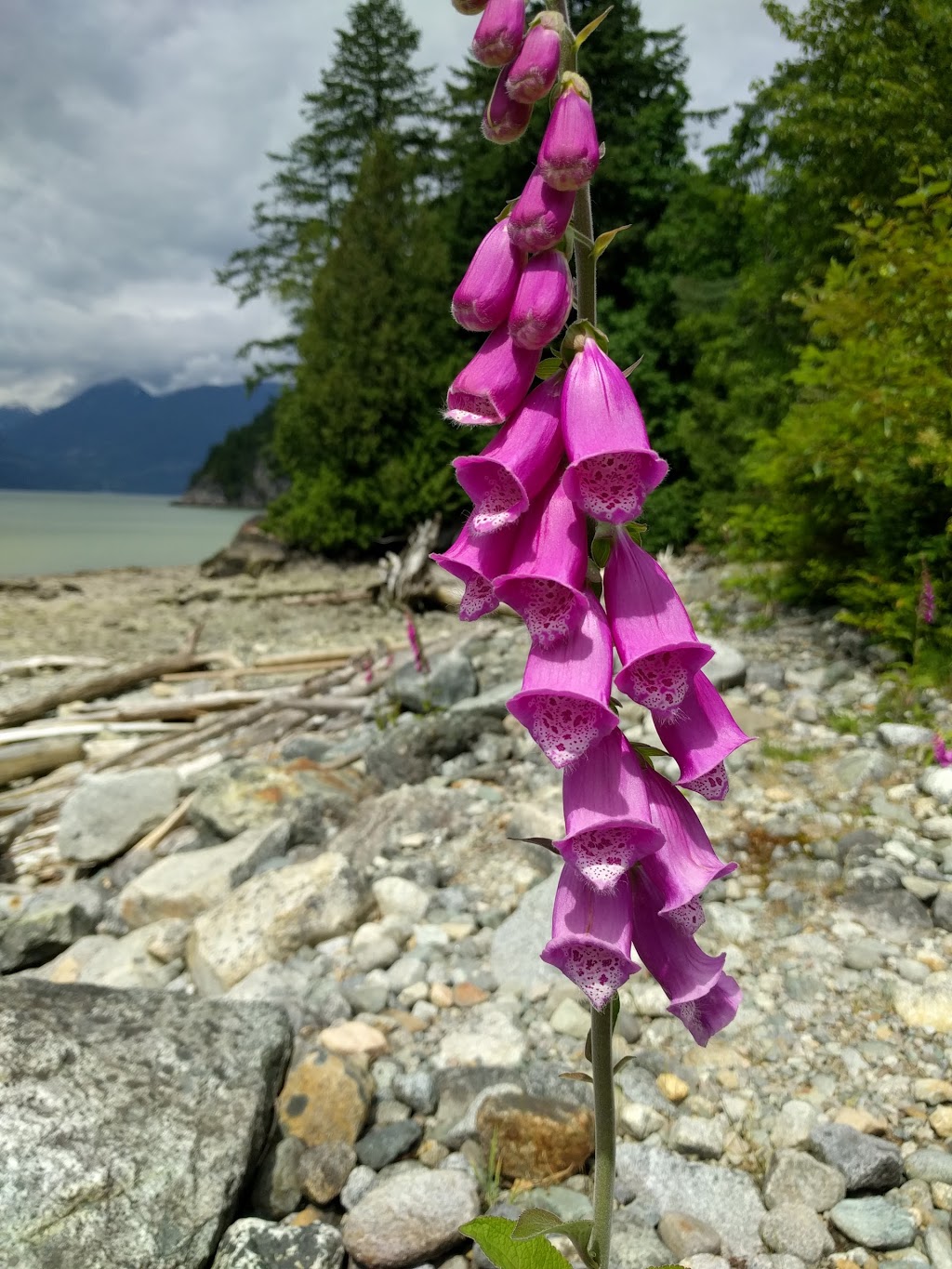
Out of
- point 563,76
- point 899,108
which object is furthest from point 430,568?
point 563,76

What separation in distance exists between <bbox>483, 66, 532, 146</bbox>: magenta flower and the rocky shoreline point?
96.7 inches

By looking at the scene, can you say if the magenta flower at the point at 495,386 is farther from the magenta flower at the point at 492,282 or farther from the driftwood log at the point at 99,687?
the driftwood log at the point at 99,687

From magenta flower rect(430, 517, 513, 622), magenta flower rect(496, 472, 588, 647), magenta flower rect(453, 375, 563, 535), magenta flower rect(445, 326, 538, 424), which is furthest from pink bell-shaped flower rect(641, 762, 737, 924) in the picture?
magenta flower rect(445, 326, 538, 424)

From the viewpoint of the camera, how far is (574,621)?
1.44 meters

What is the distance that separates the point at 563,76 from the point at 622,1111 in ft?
9.05

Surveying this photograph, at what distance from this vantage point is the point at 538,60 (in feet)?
4.74

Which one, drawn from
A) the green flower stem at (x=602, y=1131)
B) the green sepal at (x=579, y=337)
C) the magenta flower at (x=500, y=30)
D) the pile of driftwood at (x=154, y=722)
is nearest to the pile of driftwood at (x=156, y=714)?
the pile of driftwood at (x=154, y=722)

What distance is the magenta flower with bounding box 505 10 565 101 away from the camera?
1.44 meters

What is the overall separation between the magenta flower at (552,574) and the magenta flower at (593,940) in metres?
0.43

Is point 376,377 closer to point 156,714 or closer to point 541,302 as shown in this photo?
point 156,714

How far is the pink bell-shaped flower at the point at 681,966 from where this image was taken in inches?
59.9

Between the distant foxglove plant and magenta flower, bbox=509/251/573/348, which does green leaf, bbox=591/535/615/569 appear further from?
magenta flower, bbox=509/251/573/348

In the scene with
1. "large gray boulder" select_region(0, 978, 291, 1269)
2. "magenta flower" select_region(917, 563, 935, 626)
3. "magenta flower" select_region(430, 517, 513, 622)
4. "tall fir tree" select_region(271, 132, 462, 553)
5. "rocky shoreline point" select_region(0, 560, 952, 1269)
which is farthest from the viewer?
"tall fir tree" select_region(271, 132, 462, 553)

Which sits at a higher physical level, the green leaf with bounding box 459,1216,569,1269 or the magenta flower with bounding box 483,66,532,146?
the magenta flower with bounding box 483,66,532,146
